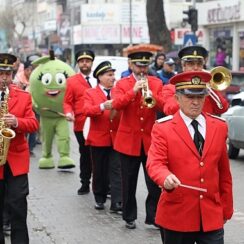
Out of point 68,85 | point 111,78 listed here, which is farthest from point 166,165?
point 68,85

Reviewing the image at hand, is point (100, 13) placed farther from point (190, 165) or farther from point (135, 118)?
Answer: point (190, 165)

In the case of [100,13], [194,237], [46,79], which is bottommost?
[194,237]

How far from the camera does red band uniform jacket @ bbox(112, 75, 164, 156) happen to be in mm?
7223

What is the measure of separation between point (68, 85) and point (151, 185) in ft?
9.81

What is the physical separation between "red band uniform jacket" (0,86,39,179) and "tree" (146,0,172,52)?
19.6 meters

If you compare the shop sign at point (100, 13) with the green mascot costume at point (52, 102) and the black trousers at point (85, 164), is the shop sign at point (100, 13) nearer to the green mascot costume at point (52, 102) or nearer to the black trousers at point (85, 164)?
the green mascot costume at point (52, 102)

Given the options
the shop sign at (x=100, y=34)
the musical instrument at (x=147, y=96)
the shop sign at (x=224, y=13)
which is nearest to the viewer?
the musical instrument at (x=147, y=96)

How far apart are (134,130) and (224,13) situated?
91.8 ft

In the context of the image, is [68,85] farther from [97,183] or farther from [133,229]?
[133,229]

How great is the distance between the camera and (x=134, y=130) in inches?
287

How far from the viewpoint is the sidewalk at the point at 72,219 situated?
7.07 metres

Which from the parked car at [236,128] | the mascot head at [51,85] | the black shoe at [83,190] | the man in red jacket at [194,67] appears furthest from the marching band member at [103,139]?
the parked car at [236,128]

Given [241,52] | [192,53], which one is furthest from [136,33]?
[192,53]

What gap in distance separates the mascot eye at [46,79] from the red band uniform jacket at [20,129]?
5.28m
